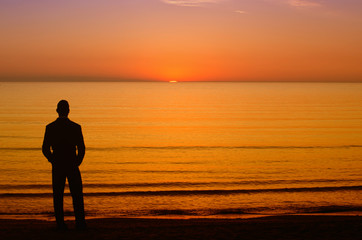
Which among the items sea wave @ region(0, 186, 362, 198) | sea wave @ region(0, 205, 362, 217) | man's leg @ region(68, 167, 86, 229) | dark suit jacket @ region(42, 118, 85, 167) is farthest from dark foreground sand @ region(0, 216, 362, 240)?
sea wave @ region(0, 186, 362, 198)

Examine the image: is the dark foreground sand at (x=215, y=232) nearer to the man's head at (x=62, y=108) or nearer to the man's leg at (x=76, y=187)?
the man's leg at (x=76, y=187)

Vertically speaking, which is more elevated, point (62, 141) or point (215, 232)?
point (62, 141)

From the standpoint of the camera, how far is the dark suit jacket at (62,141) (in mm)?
7641

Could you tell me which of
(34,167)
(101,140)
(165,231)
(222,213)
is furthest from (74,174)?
(101,140)

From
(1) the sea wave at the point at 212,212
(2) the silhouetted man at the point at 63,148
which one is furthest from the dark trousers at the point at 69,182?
(1) the sea wave at the point at 212,212

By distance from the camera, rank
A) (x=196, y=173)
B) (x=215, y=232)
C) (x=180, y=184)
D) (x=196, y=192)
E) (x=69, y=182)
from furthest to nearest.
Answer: (x=196, y=173), (x=180, y=184), (x=196, y=192), (x=215, y=232), (x=69, y=182)

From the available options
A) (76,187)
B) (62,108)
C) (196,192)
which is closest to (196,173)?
(196,192)

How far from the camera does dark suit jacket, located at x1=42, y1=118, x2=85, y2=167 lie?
7641mm

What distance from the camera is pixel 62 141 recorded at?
7.70 metres

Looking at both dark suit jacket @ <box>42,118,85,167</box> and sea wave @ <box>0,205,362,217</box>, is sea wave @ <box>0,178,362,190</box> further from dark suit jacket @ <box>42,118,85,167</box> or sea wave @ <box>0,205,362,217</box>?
dark suit jacket @ <box>42,118,85,167</box>

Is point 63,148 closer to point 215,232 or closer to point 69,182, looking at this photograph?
point 69,182

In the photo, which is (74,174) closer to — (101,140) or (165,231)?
(165,231)

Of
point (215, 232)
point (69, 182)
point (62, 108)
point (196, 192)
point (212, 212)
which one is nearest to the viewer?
point (62, 108)

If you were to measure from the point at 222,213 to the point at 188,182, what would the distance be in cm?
486
